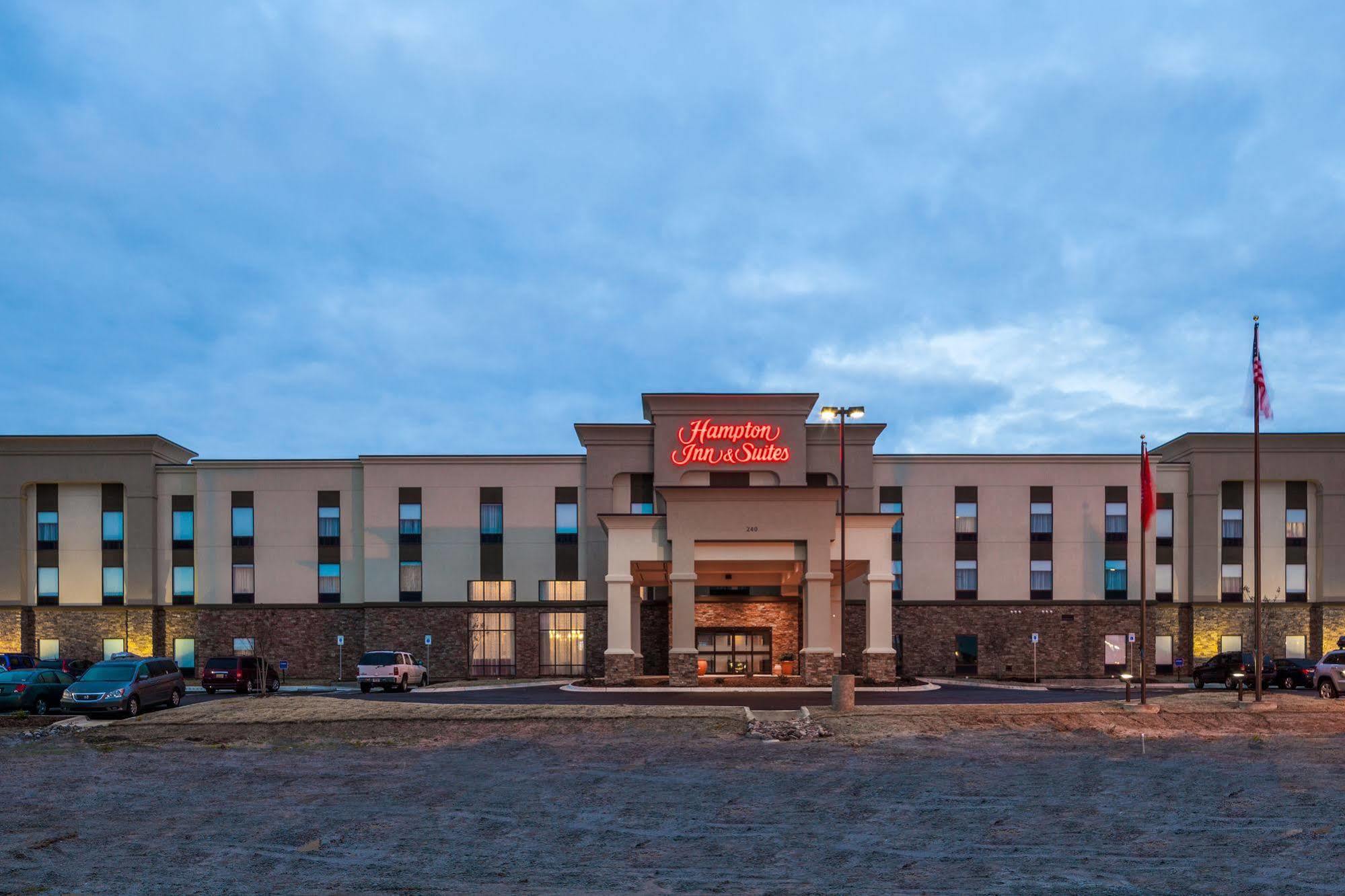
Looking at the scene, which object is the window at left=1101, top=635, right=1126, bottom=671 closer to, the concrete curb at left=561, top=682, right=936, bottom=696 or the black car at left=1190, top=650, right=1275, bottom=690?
the black car at left=1190, top=650, right=1275, bottom=690

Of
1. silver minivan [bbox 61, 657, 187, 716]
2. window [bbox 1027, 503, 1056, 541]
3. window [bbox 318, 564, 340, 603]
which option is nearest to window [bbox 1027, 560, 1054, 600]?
window [bbox 1027, 503, 1056, 541]

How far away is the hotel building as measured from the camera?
52438 millimetres

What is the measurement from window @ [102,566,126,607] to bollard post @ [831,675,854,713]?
42.1 meters

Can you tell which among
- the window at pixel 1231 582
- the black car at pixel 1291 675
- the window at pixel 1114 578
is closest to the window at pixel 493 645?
the window at pixel 1114 578

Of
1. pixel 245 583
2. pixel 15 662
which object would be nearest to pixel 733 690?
pixel 15 662

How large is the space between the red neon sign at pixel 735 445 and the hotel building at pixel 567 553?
64.1 inches

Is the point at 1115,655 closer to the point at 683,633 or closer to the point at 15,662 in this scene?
the point at 683,633

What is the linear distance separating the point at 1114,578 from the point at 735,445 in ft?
72.6

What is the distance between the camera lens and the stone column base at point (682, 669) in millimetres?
39188

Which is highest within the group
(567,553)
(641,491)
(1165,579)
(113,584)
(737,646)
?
(641,491)

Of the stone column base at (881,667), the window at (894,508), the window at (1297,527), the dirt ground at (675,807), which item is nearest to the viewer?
the dirt ground at (675,807)

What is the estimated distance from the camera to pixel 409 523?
53.3 metres

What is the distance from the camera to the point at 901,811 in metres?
16.0

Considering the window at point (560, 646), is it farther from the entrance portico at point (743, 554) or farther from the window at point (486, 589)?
the entrance portico at point (743, 554)
